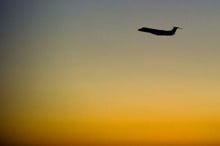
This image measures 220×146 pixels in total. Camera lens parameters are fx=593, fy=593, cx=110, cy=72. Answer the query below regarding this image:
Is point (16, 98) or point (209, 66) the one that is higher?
point (209, 66)

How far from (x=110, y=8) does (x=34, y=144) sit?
639 millimetres

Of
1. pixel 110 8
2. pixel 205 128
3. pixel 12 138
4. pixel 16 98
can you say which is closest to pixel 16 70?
pixel 16 98

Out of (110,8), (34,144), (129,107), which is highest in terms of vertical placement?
(110,8)

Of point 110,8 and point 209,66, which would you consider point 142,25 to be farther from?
point 209,66

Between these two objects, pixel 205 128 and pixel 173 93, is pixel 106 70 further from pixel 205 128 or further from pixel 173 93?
pixel 205 128

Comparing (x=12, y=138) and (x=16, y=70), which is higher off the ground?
(x=16, y=70)

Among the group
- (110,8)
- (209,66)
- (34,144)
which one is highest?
(110,8)

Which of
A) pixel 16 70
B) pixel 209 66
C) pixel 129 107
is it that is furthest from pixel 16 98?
pixel 209 66

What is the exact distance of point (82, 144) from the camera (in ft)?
7.95

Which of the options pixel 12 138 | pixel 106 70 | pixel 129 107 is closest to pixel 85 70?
pixel 106 70

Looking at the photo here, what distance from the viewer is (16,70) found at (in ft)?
7.97

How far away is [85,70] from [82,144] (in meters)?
0.30

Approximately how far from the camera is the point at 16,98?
2428 mm

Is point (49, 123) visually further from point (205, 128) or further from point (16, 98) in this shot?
point (205, 128)
